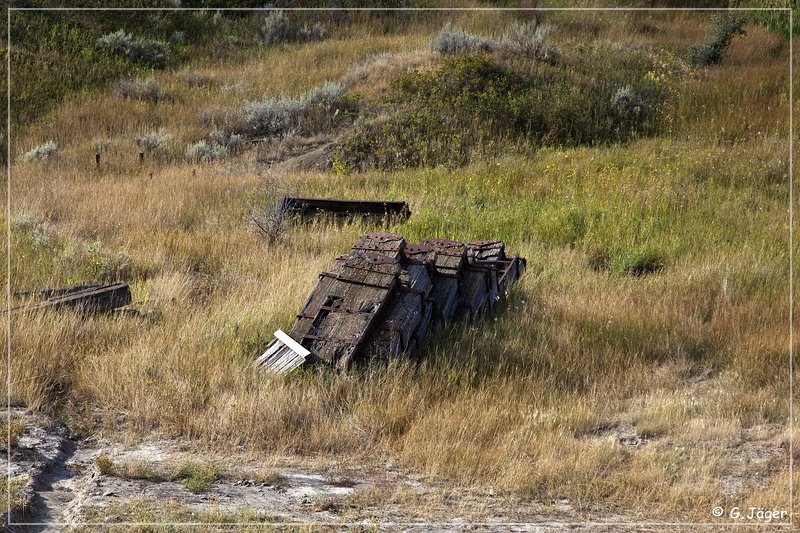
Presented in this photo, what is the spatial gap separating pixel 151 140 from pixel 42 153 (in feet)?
6.26

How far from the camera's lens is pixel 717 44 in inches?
696

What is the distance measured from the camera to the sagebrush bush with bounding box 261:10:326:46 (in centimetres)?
2148

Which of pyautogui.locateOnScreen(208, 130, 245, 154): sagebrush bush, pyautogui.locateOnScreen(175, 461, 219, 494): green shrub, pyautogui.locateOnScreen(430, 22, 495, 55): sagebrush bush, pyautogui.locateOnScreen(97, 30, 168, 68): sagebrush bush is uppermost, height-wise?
pyautogui.locateOnScreen(430, 22, 495, 55): sagebrush bush

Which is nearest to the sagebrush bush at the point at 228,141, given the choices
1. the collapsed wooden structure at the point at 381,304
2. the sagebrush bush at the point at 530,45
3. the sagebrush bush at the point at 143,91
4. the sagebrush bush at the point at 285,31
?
the sagebrush bush at the point at 143,91

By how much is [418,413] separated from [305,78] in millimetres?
13500

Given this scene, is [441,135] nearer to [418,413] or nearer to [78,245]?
[78,245]

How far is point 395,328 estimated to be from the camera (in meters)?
6.46

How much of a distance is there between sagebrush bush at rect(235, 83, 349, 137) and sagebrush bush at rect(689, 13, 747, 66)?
7530 mm

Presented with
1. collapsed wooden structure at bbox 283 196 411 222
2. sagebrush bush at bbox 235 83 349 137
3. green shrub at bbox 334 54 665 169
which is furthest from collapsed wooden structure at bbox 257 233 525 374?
sagebrush bush at bbox 235 83 349 137

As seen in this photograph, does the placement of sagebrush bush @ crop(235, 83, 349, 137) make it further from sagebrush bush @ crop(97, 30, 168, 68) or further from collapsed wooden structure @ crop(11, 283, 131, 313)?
collapsed wooden structure @ crop(11, 283, 131, 313)

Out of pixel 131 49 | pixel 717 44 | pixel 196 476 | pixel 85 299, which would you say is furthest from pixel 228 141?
pixel 196 476

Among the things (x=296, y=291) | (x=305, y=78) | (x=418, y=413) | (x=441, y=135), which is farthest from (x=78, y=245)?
(x=305, y=78)

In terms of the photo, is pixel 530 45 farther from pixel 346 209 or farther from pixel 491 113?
pixel 346 209

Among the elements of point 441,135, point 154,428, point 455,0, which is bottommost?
point 154,428
